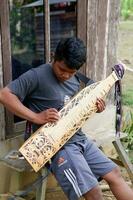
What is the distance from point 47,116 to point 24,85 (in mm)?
273

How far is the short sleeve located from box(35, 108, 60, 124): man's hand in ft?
0.59

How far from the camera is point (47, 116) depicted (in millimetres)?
3000

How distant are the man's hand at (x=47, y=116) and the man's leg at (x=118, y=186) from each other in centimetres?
60

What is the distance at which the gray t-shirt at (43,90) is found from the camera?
9.98 ft

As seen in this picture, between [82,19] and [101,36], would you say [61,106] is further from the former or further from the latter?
[101,36]

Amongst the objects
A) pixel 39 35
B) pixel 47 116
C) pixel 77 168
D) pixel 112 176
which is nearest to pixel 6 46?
pixel 39 35

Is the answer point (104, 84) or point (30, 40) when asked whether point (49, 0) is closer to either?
point (30, 40)

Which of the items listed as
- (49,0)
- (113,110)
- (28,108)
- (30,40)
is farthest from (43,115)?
(113,110)

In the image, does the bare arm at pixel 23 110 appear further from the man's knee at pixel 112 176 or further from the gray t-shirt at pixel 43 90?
the man's knee at pixel 112 176

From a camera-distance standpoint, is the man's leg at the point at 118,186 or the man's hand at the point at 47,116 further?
the man's leg at the point at 118,186

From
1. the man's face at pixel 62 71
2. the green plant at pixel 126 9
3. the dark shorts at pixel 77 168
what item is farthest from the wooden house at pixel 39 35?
the green plant at pixel 126 9

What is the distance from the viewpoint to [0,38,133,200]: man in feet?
9.70

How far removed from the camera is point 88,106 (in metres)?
3.14

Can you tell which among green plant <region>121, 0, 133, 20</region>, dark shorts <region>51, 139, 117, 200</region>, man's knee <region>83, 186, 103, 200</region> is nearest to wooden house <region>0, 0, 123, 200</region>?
dark shorts <region>51, 139, 117, 200</region>
